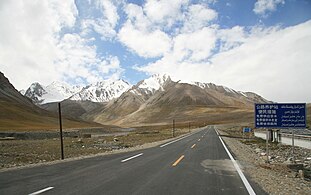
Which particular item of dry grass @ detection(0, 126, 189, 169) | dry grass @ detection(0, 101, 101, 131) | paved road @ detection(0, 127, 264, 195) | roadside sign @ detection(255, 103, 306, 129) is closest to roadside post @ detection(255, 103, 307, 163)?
roadside sign @ detection(255, 103, 306, 129)

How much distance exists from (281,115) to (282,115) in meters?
0.05

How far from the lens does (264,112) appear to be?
17578mm

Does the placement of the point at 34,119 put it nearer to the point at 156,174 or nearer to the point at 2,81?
the point at 2,81

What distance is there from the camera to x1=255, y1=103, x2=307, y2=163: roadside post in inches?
661

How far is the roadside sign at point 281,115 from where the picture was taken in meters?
16.8

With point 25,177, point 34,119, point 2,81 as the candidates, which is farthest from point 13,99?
point 25,177

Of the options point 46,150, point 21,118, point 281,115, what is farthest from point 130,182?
point 21,118

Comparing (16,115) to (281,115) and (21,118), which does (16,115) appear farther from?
(281,115)

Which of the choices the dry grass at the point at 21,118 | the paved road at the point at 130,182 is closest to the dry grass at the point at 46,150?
Result: the paved road at the point at 130,182

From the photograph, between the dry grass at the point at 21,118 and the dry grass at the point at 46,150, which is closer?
the dry grass at the point at 46,150

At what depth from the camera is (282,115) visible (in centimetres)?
1712

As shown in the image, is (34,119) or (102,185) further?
(34,119)

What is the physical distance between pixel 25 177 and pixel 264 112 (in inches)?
507

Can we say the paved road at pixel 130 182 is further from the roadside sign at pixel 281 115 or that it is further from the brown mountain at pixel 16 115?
the brown mountain at pixel 16 115
